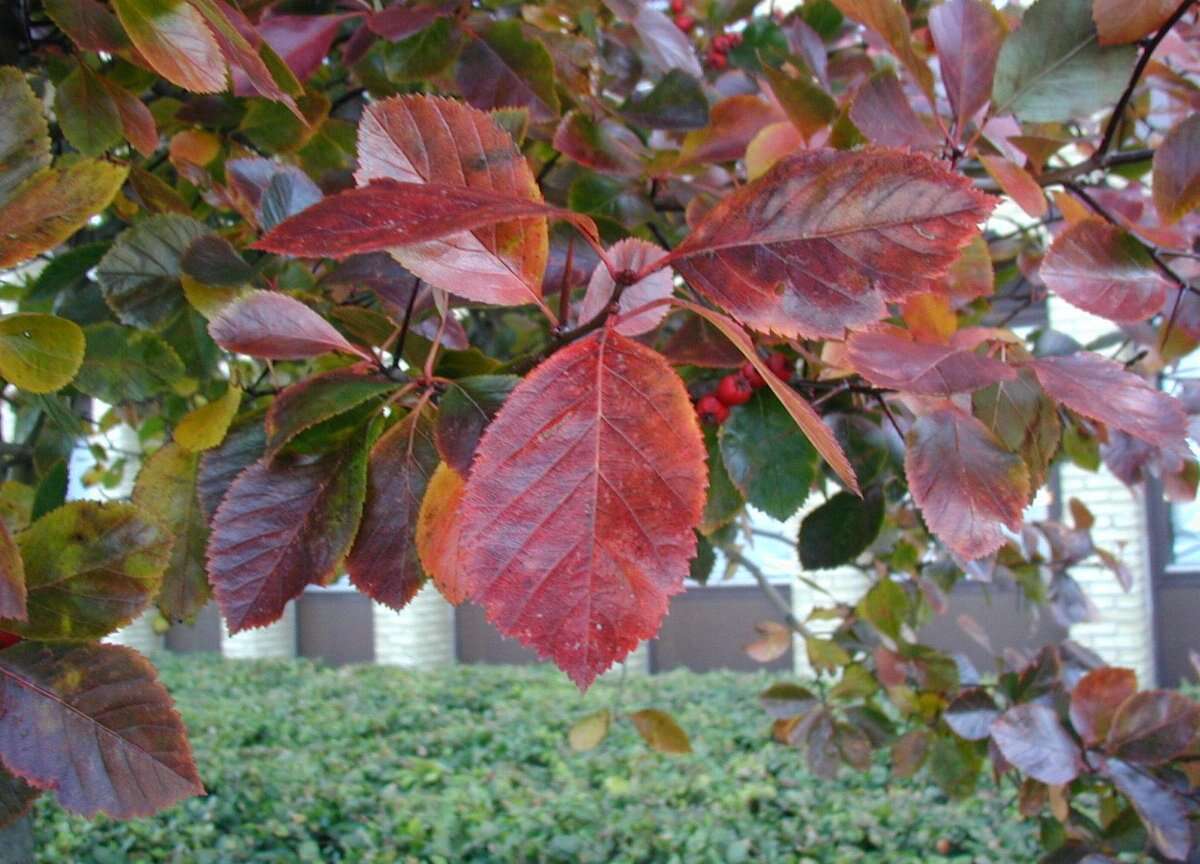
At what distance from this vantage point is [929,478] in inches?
21.7

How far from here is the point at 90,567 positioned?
45 centimetres

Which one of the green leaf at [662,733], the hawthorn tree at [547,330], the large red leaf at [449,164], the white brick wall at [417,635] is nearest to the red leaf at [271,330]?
the hawthorn tree at [547,330]

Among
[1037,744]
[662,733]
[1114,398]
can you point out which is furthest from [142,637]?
[1114,398]

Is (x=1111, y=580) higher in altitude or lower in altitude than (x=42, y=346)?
lower

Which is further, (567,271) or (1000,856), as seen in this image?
(1000,856)

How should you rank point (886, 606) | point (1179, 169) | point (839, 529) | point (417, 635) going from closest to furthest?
1. point (1179, 169)
2. point (839, 529)
3. point (886, 606)
4. point (417, 635)

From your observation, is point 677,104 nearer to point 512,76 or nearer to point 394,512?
point 512,76

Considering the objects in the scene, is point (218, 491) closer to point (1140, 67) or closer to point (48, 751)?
point (48, 751)

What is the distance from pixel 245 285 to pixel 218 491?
0.18 meters

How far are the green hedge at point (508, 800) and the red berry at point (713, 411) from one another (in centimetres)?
212

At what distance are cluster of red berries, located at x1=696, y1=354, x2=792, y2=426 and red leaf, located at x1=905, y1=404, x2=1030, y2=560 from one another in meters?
0.20

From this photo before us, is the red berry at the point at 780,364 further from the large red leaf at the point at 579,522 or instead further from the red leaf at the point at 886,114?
the large red leaf at the point at 579,522

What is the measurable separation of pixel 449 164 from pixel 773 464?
1.40 feet

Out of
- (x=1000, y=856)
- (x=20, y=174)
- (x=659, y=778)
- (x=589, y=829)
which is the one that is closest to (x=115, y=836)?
(x=589, y=829)
